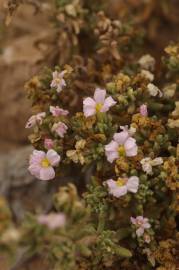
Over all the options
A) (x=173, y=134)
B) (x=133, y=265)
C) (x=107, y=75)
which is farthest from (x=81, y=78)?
(x=133, y=265)

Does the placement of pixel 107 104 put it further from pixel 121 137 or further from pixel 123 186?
pixel 123 186

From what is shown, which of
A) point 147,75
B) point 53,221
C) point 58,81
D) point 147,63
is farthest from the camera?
point 147,63

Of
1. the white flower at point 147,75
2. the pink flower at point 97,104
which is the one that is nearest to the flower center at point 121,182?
the pink flower at point 97,104

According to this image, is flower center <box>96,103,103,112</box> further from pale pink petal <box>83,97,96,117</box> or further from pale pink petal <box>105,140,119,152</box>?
pale pink petal <box>105,140,119,152</box>

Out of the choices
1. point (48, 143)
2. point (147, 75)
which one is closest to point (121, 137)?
point (48, 143)

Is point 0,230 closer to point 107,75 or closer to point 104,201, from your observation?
point 104,201

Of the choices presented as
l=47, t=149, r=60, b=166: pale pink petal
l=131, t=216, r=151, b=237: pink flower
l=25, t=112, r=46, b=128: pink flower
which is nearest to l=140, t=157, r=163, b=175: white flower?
l=131, t=216, r=151, b=237: pink flower

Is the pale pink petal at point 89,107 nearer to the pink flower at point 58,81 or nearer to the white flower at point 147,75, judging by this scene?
the pink flower at point 58,81
